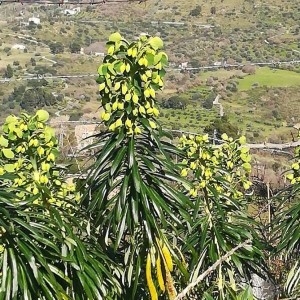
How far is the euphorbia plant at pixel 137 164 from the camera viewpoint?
391 cm

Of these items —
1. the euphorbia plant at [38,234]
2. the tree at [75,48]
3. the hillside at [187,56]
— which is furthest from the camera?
the tree at [75,48]

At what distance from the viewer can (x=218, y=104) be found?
1555 inches

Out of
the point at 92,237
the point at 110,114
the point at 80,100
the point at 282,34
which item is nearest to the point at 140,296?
the point at 92,237

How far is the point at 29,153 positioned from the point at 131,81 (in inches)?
31.6

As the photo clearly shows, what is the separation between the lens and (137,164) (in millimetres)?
4109

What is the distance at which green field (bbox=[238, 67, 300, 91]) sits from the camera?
140ft

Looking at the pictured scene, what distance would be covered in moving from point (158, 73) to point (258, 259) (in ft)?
6.65

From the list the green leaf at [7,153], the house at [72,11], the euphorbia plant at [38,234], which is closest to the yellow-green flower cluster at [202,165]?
the euphorbia plant at [38,234]

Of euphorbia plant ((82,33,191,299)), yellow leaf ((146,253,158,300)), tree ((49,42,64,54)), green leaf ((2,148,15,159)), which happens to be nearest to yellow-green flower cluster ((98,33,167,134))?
euphorbia plant ((82,33,191,299))

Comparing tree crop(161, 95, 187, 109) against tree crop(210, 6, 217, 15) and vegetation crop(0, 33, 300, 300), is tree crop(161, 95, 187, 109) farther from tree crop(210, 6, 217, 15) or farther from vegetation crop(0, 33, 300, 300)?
vegetation crop(0, 33, 300, 300)

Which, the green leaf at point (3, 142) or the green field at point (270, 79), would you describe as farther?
the green field at point (270, 79)

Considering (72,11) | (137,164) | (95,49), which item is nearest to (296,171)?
(137,164)

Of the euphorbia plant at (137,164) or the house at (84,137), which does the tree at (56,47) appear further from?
the euphorbia plant at (137,164)

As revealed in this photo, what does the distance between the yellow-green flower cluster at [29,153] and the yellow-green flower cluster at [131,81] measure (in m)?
0.41
